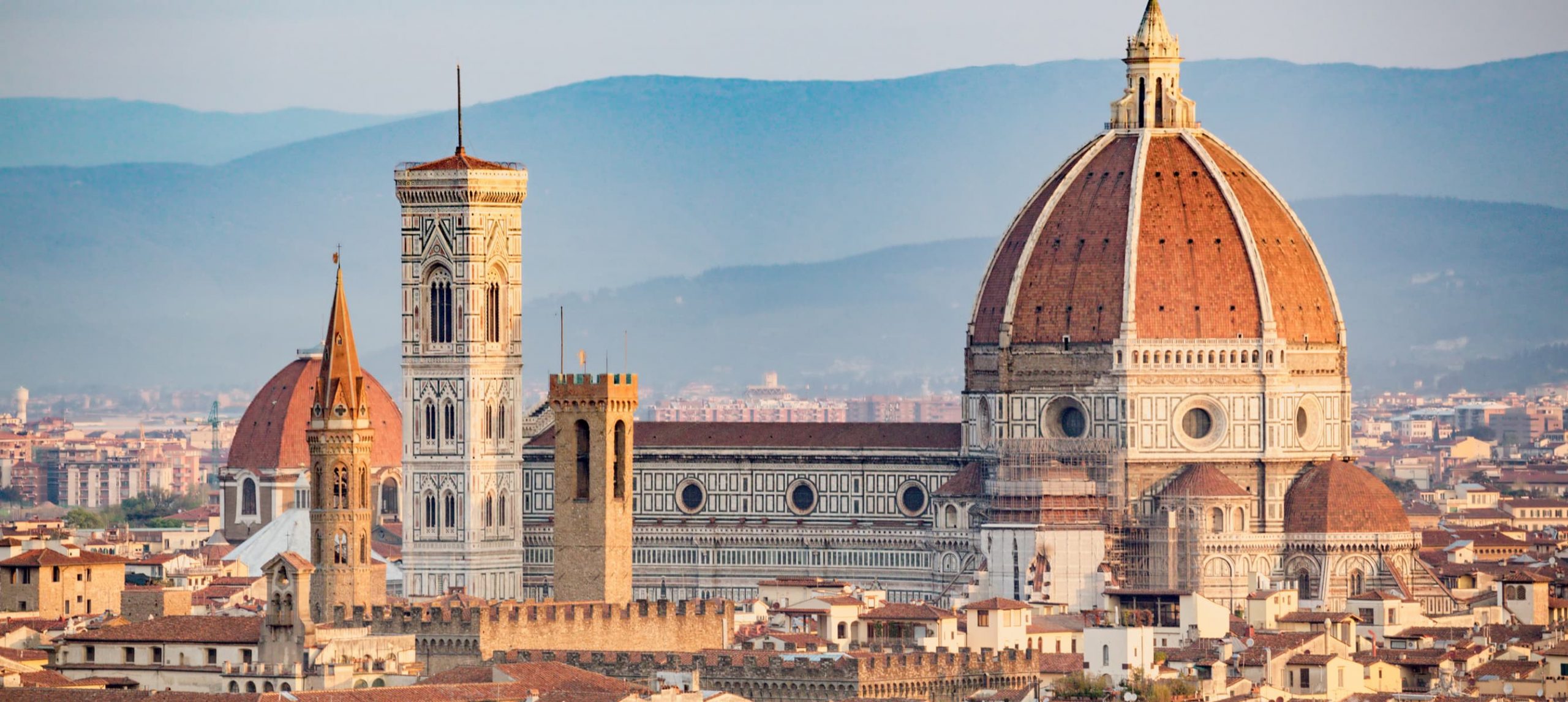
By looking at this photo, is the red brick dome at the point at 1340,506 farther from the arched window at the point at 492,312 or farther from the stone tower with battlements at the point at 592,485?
the stone tower with battlements at the point at 592,485

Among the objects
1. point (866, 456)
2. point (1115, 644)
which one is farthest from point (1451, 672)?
point (866, 456)

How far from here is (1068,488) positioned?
123 m

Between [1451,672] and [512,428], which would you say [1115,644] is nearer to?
[1451,672]

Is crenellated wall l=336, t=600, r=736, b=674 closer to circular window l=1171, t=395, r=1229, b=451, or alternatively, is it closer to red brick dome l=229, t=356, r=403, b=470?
circular window l=1171, t=395, r=1229, b=451

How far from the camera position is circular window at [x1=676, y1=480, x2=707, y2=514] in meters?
133

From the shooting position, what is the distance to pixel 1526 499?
188 metres

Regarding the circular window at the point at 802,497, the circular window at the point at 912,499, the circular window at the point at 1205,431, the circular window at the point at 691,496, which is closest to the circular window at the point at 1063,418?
the circular window at the point at 1205,431

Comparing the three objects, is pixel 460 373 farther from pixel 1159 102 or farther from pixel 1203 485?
pixel 1203 485

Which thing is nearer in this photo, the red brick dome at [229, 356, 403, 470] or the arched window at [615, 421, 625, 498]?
the arched window at [615, 421, 625, 498]

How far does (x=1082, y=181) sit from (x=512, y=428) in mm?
18786

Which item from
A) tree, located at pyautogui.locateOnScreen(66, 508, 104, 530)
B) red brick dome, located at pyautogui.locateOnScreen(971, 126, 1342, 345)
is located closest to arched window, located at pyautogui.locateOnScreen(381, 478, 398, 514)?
tree, located at pyautogui.locateOnScreen(66, 508, 104, 530)

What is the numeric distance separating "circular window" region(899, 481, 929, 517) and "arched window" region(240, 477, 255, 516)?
147 feet

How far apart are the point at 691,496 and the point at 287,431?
38639 millimetres

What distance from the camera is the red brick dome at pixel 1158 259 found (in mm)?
126938
